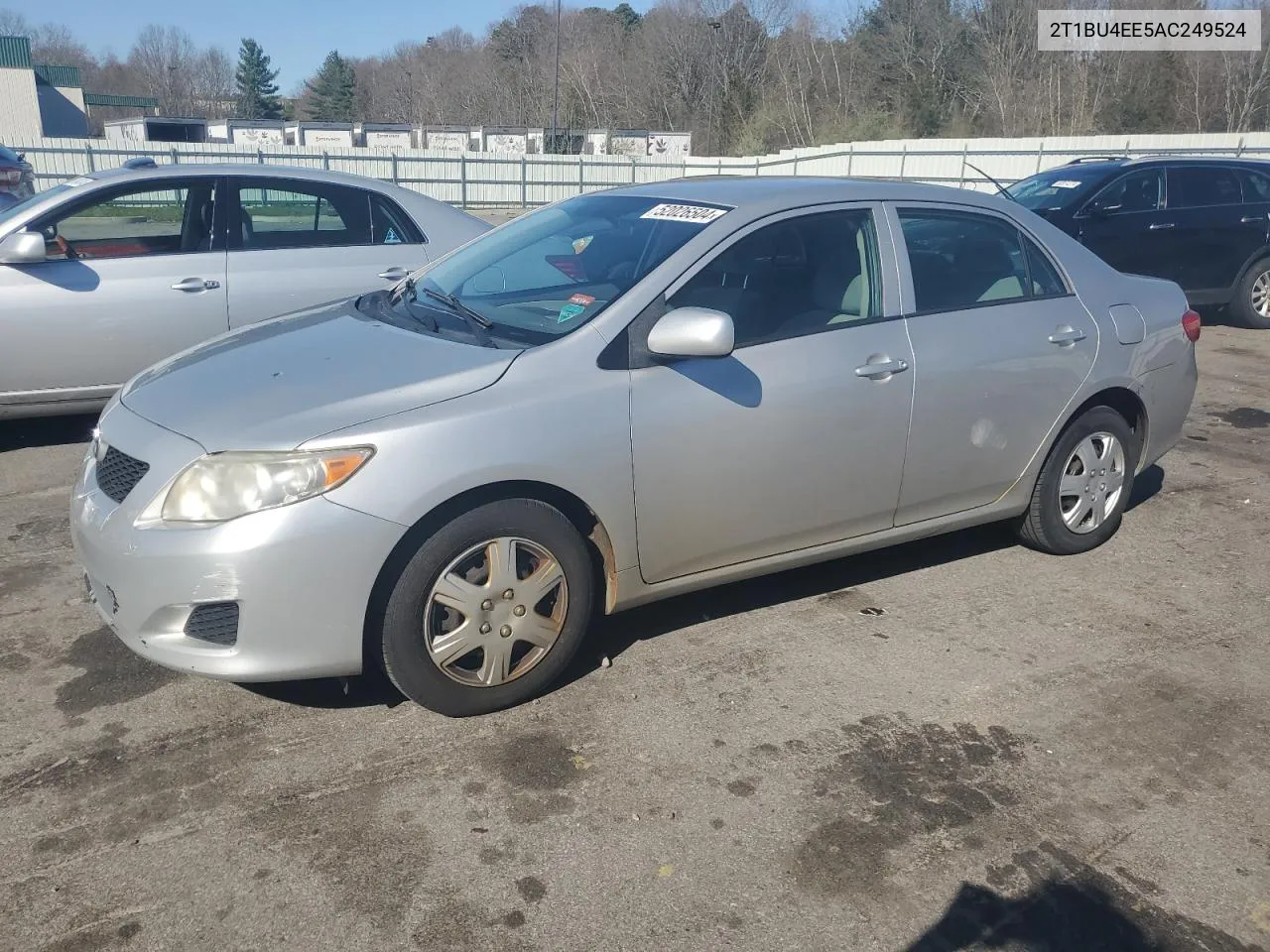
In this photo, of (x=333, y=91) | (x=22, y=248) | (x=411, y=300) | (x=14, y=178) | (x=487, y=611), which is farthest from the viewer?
(x=333, y=91)

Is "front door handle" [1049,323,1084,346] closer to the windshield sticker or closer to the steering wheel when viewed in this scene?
the windshield sticker

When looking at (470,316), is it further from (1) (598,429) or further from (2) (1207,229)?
(2) (1207,229)

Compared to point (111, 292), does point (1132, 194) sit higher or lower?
higher

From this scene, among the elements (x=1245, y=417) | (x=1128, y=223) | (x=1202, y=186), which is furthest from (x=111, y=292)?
(x=1202, y=186)

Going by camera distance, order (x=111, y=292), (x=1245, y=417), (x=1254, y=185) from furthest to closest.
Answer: (x=1254, y=185) → (x=1245, y=417) → (x=111, y=292)

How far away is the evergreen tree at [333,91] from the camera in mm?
91500

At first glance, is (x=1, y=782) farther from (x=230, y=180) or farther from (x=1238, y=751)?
(x=230, y=180)

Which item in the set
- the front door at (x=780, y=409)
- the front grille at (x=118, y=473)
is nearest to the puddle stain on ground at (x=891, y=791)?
the front door at (x=780, y=409)

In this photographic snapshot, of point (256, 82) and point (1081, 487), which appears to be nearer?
point (1081, 487)

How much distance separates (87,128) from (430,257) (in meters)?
72.8

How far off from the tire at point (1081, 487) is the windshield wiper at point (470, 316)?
2.54m

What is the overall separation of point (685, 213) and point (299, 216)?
350cm

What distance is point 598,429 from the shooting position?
3426 mm

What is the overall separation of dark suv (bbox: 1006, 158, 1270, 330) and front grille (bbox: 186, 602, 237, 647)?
9.96 m
